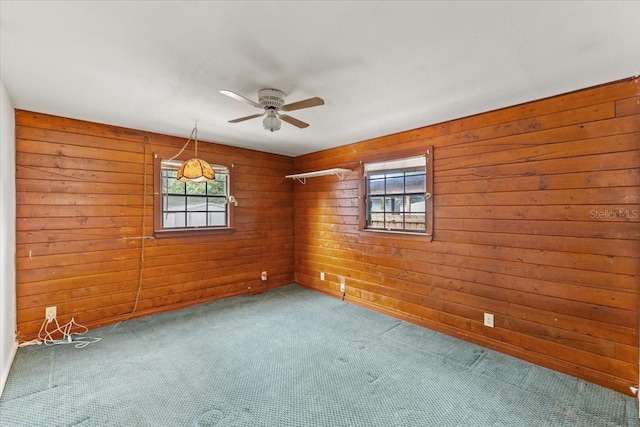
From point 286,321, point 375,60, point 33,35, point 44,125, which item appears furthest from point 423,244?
point 44,125

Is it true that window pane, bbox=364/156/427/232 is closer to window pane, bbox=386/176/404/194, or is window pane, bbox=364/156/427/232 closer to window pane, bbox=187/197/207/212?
window pane, bbox=386/176/404/194

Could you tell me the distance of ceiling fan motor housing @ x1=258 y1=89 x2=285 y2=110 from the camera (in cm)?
237

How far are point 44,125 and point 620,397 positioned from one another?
18.6ft

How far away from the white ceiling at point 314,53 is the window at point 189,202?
3.76 ft

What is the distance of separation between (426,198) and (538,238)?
3.80 ft

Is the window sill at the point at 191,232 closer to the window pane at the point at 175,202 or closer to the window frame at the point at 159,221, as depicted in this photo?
the window frame at the point at 159,221

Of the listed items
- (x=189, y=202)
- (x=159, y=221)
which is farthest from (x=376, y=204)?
(x=159, y=221)

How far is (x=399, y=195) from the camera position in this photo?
3.84 meters

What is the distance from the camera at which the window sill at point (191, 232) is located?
3902 millimetres

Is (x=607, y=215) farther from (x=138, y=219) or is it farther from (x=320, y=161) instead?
(x=138, y=219)

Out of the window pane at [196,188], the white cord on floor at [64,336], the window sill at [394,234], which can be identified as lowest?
the white cord on floor at [64,336]

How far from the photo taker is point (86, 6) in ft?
4.77

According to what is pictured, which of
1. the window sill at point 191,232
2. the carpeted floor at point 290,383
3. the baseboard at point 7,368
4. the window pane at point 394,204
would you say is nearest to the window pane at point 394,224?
the window pane at point 394,204

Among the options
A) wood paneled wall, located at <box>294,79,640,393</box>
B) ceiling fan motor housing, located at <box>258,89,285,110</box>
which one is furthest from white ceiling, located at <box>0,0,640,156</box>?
wood paneled wall, located at <box>294,79,640,393</box>
